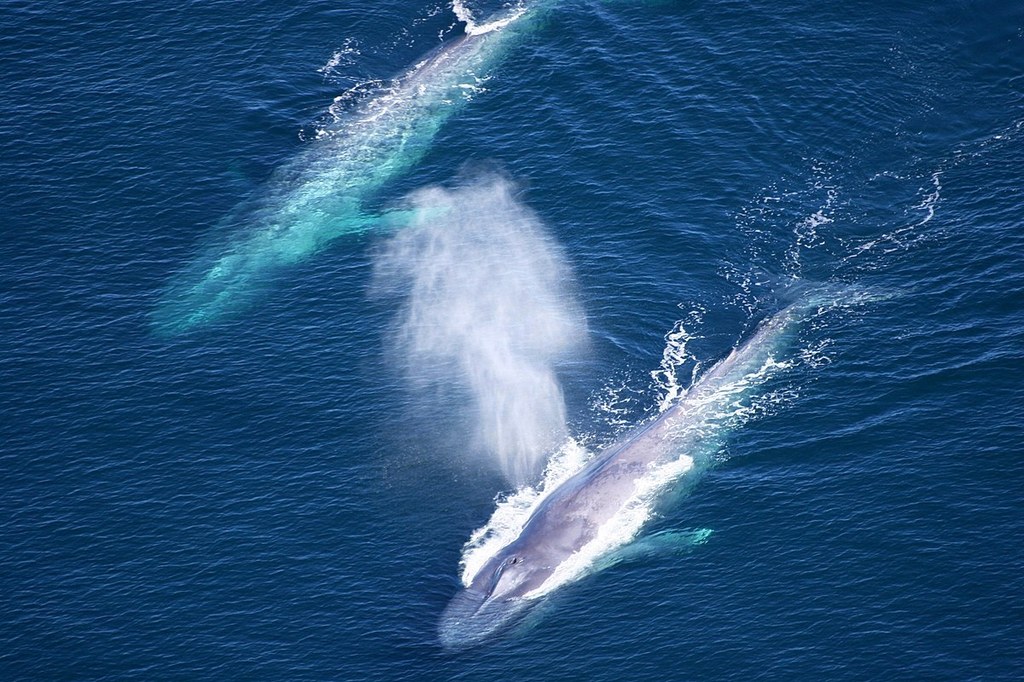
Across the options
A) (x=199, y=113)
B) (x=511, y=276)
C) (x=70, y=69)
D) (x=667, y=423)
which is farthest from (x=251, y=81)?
(x=667, y=423)

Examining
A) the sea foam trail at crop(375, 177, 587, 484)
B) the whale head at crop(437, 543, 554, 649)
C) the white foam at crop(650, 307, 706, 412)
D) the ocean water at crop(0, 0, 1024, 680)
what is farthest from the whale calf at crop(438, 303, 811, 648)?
the sea foam trail at crop(375, 177, 587, 484)

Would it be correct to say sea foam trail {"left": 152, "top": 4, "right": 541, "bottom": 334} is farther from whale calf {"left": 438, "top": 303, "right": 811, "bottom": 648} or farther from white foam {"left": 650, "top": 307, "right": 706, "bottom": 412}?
whale calf {"left": 438, "top": 303, "right": 811, "bottom": 648}

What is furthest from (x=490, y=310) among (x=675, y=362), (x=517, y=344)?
(x=675, y=362)

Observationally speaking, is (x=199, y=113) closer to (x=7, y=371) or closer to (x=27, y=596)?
(x=7, y=371)

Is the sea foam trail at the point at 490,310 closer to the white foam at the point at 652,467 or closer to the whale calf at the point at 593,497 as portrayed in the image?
the white foam at the point at 652,467

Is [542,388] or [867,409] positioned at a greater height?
[542,388]

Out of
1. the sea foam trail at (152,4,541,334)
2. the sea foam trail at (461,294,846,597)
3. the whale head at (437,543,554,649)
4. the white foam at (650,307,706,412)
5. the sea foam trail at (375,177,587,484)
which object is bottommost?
the whale head at (437,543,554,649)
